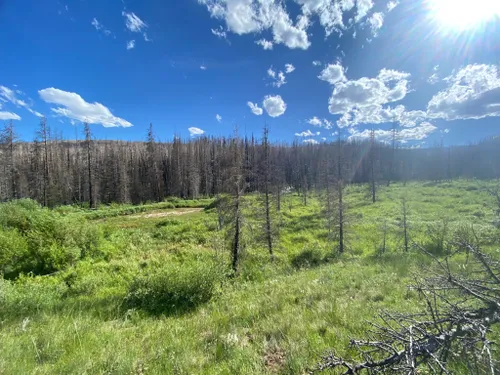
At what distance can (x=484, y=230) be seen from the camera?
599 inches

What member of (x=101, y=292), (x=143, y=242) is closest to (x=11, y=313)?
(x=101, y=292)

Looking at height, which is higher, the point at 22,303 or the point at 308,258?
the point at 22,303

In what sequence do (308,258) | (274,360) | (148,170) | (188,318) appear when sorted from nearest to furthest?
(274,360), (188,318), (308,258), (148,170)

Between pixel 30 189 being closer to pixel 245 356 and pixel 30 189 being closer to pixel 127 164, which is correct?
pixel 127 164

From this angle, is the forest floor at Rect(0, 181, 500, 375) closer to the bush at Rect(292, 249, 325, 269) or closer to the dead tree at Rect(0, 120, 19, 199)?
the bush at Rect(292, 249, 325, 269)

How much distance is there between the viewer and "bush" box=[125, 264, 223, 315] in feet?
24.4

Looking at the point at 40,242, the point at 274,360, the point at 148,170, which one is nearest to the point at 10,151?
the point at 148,170

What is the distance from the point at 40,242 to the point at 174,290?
34.1 ft

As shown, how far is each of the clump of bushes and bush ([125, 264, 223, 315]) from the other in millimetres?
7127

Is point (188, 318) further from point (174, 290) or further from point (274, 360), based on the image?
point (274, 360)

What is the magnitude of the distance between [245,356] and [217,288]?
473cm

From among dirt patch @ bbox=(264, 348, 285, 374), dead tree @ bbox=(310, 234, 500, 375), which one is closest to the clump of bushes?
dirt patch @ bbox=(264, 348, 285, 374)

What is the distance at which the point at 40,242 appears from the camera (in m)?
12.5

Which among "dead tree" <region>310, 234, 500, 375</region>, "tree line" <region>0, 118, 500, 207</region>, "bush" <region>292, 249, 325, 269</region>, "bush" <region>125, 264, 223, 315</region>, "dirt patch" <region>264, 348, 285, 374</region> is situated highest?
"tree line" <region>0, 118, 500, 207</region>
